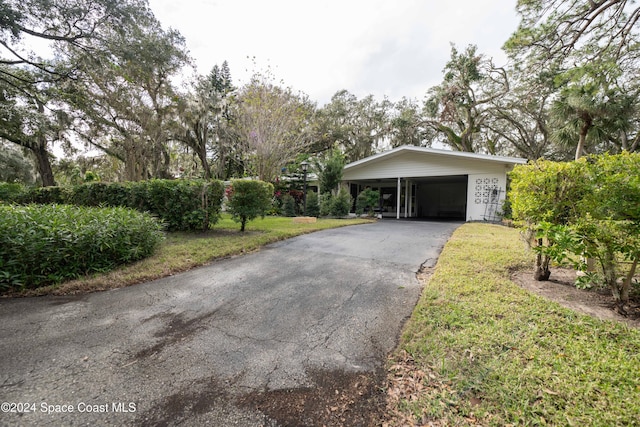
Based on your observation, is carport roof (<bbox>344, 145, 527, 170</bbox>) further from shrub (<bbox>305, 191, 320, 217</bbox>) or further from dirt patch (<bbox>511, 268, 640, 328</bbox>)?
dirt patch (<bbox>511, 268, 640, 328</bbox>)

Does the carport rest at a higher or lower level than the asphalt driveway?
higher

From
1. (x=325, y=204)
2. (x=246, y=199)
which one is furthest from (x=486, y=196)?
(x=246, y=199)

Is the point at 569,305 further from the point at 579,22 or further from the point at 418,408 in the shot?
the point at 579,22

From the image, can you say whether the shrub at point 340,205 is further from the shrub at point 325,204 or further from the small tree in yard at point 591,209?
the small tree in yard at point 591,209

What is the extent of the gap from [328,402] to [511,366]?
136cm

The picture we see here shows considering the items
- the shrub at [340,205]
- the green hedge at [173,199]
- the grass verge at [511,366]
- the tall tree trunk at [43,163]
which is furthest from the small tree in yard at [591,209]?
the tall tree trunk at [43,163]

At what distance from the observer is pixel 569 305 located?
2.68m

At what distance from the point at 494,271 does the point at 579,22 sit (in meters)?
7.61

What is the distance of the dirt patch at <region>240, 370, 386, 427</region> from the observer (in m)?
1.45

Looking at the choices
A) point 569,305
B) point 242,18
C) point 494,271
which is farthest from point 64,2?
point 569,305

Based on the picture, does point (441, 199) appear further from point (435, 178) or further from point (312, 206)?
point (312, 206)

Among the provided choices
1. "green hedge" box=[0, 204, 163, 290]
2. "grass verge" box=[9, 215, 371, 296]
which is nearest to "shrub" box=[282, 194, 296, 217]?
"grass verge" box=[9, 215, 371, 296]

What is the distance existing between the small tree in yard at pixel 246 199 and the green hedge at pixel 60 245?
265cm

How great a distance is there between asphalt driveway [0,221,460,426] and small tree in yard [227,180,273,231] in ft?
10.5
